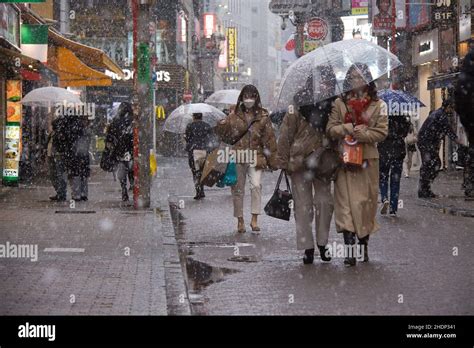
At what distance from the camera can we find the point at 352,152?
1138 cm

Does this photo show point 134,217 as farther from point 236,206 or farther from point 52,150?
point 52,150

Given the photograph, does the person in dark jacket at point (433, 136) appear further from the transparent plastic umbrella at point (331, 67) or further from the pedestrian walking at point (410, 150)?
the transparent plastic umbrella at point (331, 67)

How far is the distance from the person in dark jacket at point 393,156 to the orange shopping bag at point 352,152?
22.1ft

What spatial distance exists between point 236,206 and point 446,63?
24372 millimetres

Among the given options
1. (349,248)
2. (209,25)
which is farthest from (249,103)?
(209,25)

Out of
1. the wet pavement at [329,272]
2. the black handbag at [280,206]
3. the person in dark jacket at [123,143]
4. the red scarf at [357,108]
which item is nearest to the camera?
the wet pavement at [329,272]

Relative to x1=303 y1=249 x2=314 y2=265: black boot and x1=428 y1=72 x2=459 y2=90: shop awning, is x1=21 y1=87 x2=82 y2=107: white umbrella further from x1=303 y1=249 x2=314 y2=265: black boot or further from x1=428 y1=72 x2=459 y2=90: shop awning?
x1=303 y1=249 x2=314 y2=265: black boot

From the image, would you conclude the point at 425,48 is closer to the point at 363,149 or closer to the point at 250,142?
the point at 250,142

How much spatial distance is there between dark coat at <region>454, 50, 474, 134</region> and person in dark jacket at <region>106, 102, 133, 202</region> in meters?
14.2

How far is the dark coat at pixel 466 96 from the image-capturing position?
7.26 m

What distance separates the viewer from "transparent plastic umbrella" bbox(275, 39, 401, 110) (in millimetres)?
11758

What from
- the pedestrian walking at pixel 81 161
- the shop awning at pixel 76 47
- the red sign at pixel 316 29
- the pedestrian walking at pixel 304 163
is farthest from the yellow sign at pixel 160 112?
the pedestrian walking at pixel 304 163

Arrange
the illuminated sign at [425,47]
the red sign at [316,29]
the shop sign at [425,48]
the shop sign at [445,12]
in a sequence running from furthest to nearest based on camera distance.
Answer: the red sign at [316,29] → the illuminated sign at [425,47] → the shop sign at [425,48] → the shop sign at [445,12]

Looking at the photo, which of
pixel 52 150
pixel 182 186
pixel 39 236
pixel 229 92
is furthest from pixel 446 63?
pixel 39 236
